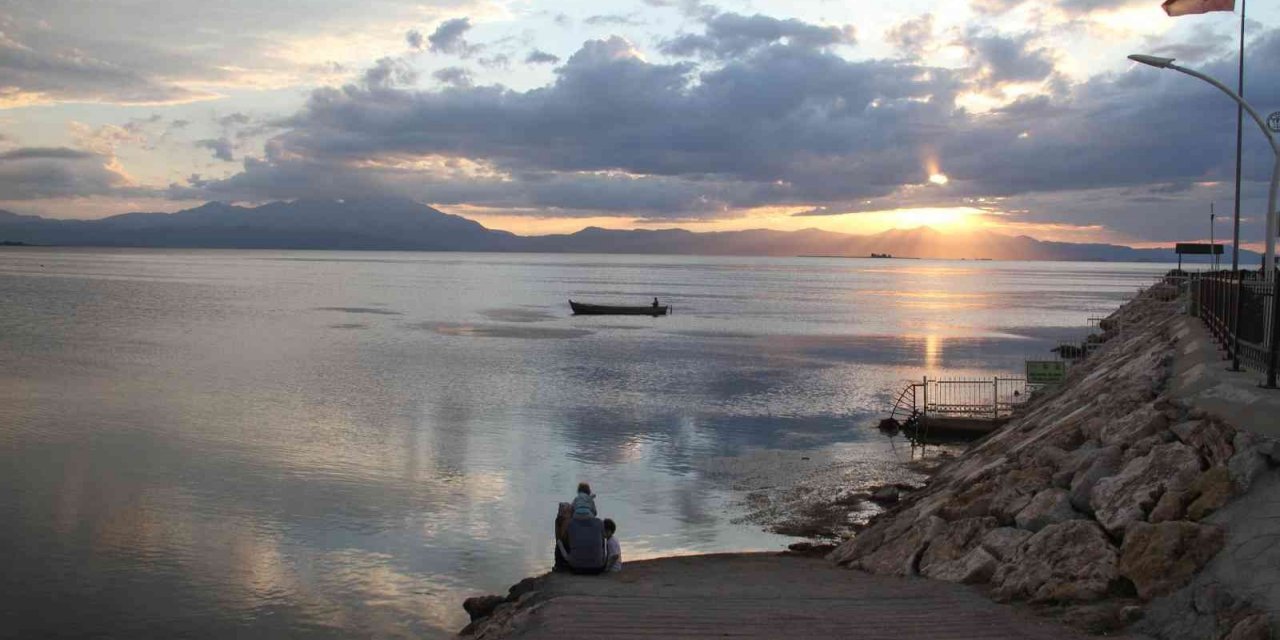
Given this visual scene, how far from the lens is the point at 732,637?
955 centimetres

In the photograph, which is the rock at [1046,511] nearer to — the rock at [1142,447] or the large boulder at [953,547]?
the large boulder at [953,547]

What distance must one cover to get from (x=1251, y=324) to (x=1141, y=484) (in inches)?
289

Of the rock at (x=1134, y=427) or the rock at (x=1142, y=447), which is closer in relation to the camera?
the rock at (x=1142, y=447)

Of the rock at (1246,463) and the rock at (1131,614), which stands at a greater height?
the rock at (1246,463)

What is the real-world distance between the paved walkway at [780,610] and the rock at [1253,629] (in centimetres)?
134

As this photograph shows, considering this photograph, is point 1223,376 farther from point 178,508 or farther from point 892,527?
point 178,508

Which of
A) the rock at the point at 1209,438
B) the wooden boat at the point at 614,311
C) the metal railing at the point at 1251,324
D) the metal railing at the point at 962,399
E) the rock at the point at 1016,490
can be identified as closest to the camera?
the rock at the point at 1209,438

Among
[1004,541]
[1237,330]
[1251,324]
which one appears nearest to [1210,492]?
[1004,541]

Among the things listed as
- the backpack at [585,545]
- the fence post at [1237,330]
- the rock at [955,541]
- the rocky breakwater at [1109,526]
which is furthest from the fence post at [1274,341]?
the backpack at [585,545]

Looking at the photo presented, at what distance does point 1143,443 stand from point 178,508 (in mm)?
17958

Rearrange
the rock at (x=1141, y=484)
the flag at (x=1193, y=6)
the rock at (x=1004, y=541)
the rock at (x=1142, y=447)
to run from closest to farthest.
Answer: the rock at (x=1141, y=484) < the rock at (x=1004, y=541) < the rock at (x=1142, y=447) < the flag at (x=1193, y=6)

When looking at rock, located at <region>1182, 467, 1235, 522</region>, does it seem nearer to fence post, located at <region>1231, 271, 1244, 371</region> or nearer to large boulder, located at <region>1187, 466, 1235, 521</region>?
large boulder, located at <region>1187, 466, 1235, 521</region>

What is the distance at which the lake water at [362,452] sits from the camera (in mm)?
16453

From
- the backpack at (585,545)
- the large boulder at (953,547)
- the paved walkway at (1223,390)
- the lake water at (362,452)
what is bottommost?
the lake water at (362,452)
